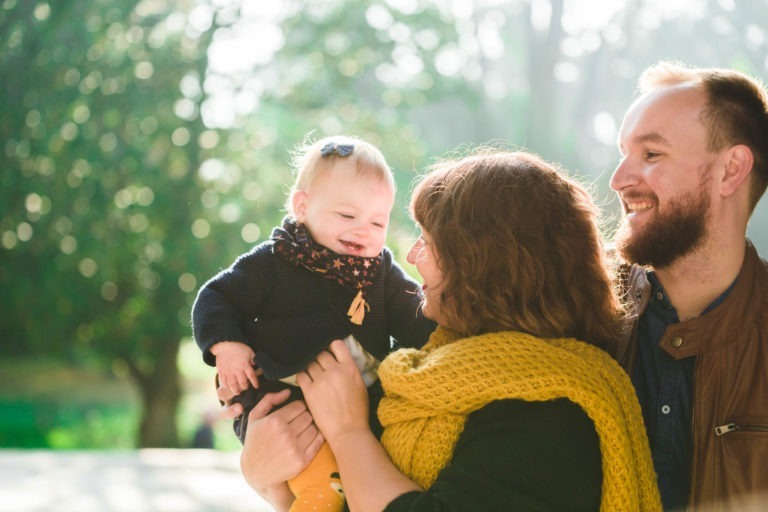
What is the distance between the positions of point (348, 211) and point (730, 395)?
91 centimetres

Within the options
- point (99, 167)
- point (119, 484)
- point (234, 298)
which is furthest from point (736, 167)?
point (99, 167)

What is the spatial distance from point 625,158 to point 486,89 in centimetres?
624

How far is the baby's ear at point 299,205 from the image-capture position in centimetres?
198

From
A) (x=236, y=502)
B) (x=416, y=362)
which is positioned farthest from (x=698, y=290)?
(x=236, y=502)

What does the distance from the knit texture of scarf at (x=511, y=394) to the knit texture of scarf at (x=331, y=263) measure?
1.30 feet

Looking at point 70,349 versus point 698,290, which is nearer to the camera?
point 698,290

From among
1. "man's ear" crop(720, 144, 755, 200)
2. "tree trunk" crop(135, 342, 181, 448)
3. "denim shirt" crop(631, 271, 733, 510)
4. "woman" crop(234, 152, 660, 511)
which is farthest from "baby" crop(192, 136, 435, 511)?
"tree trunk" crop(135, 342, 181, 448)

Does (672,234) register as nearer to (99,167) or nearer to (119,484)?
(119,484)

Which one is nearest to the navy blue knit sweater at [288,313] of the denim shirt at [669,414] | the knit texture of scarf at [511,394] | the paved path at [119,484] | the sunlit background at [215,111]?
the knit texture of scarf at [511,394]

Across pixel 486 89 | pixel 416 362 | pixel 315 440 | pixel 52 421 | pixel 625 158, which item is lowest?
pixel 52 421

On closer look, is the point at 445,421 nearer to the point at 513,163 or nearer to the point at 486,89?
the point at 513,163

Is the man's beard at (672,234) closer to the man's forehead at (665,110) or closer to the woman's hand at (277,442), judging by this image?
the man's forehead at (665,110)

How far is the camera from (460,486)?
1.29 m

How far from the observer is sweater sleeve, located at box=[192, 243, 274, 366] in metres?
1.80
